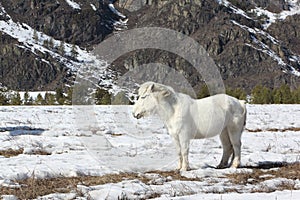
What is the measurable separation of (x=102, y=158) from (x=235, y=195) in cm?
560

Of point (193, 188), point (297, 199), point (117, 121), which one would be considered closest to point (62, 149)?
point (193, 188)

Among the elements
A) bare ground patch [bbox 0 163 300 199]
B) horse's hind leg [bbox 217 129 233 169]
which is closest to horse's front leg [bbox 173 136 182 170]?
bare ground patch [bbox 0 163 300 199]

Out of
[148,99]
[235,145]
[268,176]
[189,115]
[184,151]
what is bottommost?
[268,176]

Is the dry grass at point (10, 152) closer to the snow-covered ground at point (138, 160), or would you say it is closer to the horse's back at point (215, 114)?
the snow-covered ground at point (138, 160)

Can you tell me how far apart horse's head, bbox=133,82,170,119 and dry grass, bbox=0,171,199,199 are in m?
1.44

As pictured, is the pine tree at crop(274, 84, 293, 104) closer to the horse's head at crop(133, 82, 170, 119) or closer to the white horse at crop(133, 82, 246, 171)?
the white horse at crop(133, 82, 246, 171)

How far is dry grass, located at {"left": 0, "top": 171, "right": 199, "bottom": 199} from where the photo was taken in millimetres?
7648

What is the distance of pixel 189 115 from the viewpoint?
10477 millimetres

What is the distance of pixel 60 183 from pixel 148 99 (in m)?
2.93

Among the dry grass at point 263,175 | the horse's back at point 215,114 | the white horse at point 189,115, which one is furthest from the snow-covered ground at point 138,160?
the horse's back at point 215,114

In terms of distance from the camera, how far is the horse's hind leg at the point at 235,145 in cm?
1087

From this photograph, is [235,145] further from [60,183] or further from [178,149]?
[60,183]

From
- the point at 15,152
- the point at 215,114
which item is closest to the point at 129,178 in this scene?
the point at 215,114

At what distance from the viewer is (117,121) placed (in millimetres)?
23719
